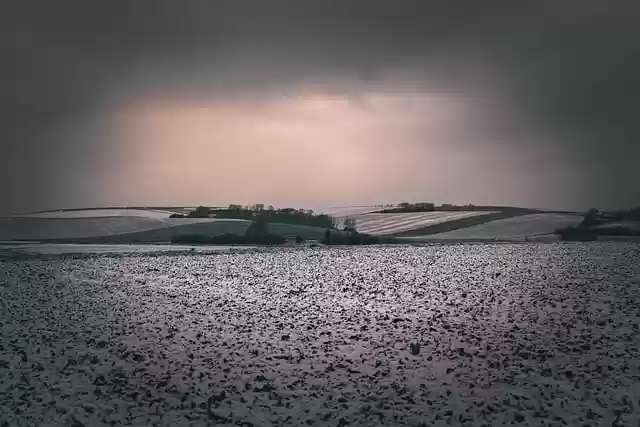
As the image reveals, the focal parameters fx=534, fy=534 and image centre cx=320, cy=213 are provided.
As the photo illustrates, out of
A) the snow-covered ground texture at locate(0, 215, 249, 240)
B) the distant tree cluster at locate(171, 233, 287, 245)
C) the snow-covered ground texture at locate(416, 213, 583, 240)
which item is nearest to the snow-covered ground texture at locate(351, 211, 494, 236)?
the snow-covered ground texture at locate(416, 213, 583, 240)

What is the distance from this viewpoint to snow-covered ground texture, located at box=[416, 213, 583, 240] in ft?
99.0

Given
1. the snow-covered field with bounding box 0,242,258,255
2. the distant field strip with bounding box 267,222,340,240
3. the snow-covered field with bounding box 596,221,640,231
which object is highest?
the snow-covered field with bounding box 596,221,640,231

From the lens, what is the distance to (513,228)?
33.0 metres

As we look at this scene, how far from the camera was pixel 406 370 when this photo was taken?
769cm

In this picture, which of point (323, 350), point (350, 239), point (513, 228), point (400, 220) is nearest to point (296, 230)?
point (350, 239)

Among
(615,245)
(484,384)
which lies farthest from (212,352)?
(615,245)

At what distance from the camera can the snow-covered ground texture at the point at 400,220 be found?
3391cm

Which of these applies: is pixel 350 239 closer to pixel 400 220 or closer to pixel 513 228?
pixel 400 220

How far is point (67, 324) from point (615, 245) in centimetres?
2442

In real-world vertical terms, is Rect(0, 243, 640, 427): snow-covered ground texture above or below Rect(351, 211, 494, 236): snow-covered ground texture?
below

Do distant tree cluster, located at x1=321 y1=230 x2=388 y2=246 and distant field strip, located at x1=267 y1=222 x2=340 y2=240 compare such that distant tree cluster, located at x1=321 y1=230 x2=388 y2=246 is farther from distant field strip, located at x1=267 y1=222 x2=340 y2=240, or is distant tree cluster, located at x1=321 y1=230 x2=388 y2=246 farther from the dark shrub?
the dark shrub

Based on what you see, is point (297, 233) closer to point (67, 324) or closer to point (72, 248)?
point (72, 248)

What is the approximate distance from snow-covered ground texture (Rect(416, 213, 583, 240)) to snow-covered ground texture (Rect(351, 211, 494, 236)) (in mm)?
1052

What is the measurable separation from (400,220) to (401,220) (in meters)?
0.07
